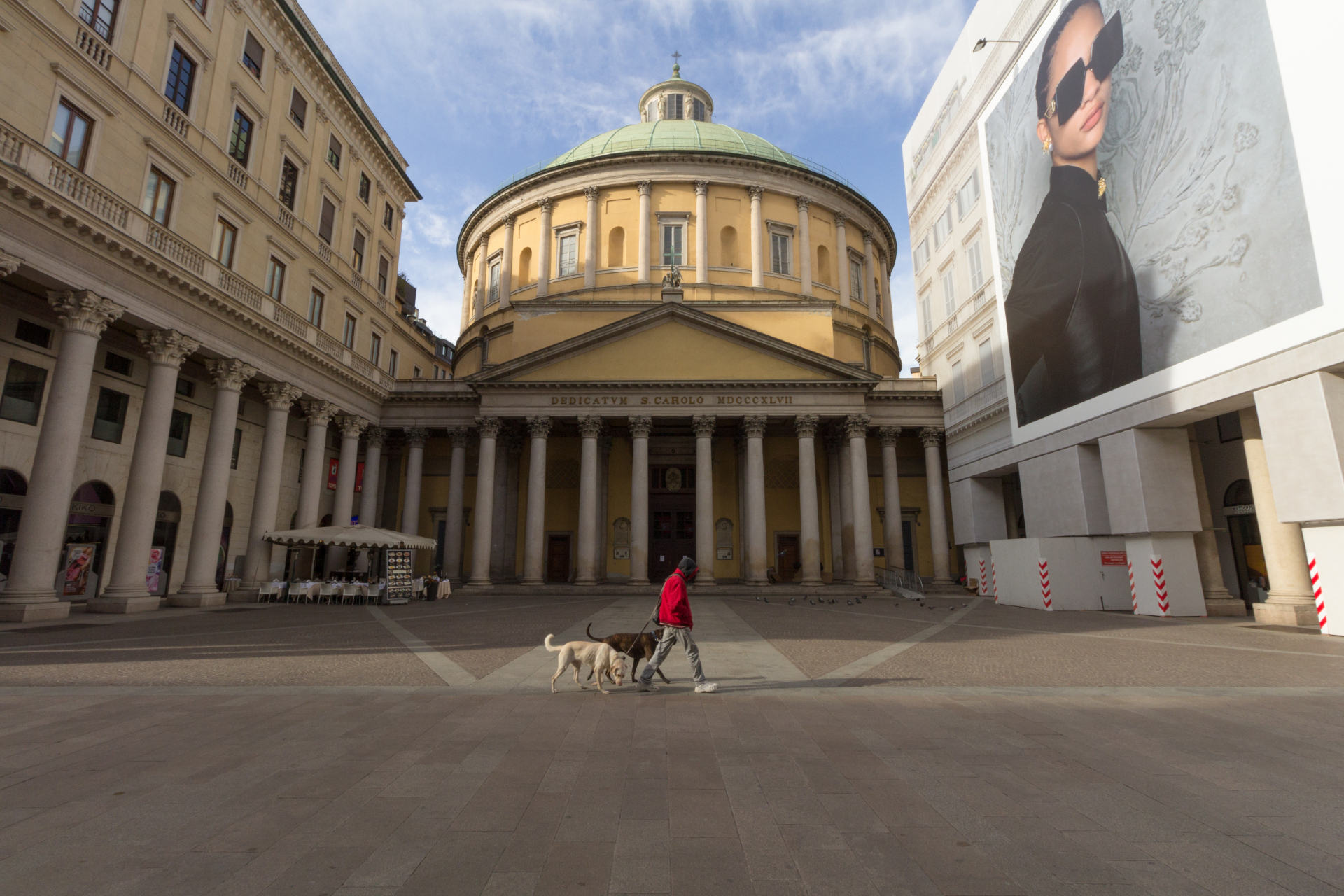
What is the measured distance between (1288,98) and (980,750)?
17.1 meters

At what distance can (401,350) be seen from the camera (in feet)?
107

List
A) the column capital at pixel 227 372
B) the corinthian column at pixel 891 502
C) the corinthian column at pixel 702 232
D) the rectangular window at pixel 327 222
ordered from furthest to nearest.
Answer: the corinthian column at pixel 702 232, the corinthian column at pixel 891 502, the rectangular window at pixel 327 222, the column capital at pixel 227 372

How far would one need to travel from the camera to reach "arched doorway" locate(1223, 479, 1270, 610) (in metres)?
19.2

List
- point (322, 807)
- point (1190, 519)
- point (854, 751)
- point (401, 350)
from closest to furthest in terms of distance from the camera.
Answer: point (322, 807)
point (854, 751)
point (1190, 519)
point (401, 350)

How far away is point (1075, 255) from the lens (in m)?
19.8

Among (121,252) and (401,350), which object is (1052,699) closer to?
(121,252)

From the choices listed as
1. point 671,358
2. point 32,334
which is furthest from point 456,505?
point 32,334

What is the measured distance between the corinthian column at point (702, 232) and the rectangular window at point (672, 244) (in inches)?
42.9

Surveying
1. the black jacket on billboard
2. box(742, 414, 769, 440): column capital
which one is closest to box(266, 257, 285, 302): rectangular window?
box(742, 414, 769, 440): column capital

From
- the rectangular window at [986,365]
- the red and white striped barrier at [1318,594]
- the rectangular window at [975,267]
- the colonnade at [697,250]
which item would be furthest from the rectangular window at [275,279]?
the red and white striped barrier at [1318,594]

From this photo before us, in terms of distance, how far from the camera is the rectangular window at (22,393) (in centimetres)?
1608

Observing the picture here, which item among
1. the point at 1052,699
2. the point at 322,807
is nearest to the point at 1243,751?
the point at 1052,699

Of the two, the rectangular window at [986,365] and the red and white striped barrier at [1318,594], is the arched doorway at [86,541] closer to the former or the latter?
the red and white striped barrier at [1318,594]

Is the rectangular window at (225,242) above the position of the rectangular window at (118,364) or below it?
above
